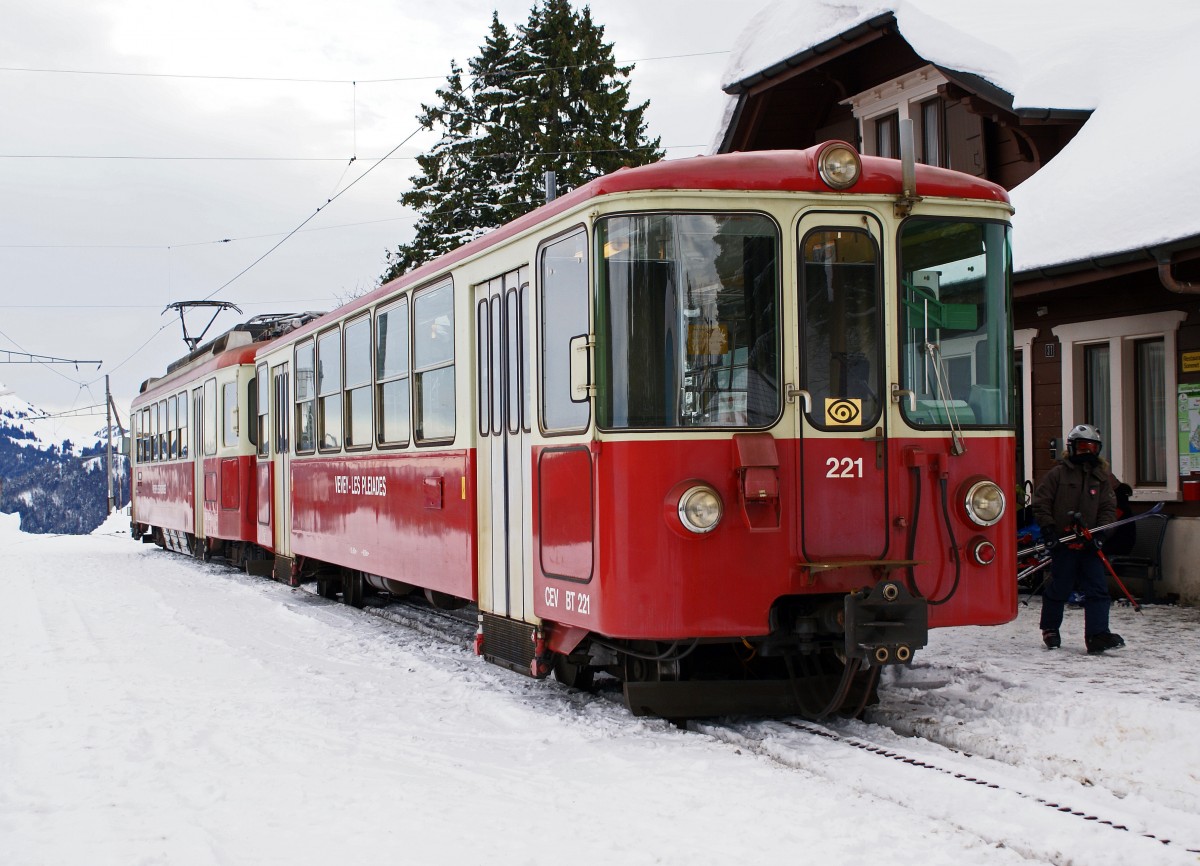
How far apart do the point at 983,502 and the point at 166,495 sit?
18.4 meters

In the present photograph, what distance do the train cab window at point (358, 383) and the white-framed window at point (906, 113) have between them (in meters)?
6.98

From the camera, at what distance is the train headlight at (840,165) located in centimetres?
654

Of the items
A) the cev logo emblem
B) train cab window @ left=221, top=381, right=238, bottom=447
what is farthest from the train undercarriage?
train cab window @ left=221, top=381, right=238, bottom=447

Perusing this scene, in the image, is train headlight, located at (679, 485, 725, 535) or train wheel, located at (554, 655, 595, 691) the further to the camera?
train wheel, located at (554, 655, 595, 691)

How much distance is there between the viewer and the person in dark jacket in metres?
8.78

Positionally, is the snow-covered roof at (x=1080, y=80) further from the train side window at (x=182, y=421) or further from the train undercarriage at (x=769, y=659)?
the train side window at (x=182, y=421)

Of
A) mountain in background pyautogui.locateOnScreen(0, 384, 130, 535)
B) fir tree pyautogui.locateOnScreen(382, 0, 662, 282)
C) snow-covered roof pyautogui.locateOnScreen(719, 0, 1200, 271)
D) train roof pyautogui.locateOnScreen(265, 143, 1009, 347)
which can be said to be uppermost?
fir tree pyautogui.locateOnScreen(382, 0, 662, 282)

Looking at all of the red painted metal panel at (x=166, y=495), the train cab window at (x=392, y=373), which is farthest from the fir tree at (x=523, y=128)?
the train cab window at (x=392, y=373)

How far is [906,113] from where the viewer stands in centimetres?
1577

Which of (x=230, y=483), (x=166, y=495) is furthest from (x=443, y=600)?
(x=166, y=495)

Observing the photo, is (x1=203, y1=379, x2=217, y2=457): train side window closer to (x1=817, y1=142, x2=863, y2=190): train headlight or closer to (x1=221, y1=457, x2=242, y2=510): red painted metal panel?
(x1=221, y1=457, x2=242, y2=510): red painted metal panel

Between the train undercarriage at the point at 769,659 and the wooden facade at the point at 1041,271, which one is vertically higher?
the wooden facade at the point at 1041,271

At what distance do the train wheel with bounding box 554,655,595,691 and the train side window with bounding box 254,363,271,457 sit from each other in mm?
7919

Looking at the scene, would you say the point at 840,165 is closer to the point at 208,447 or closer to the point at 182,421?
the point at 208,447
